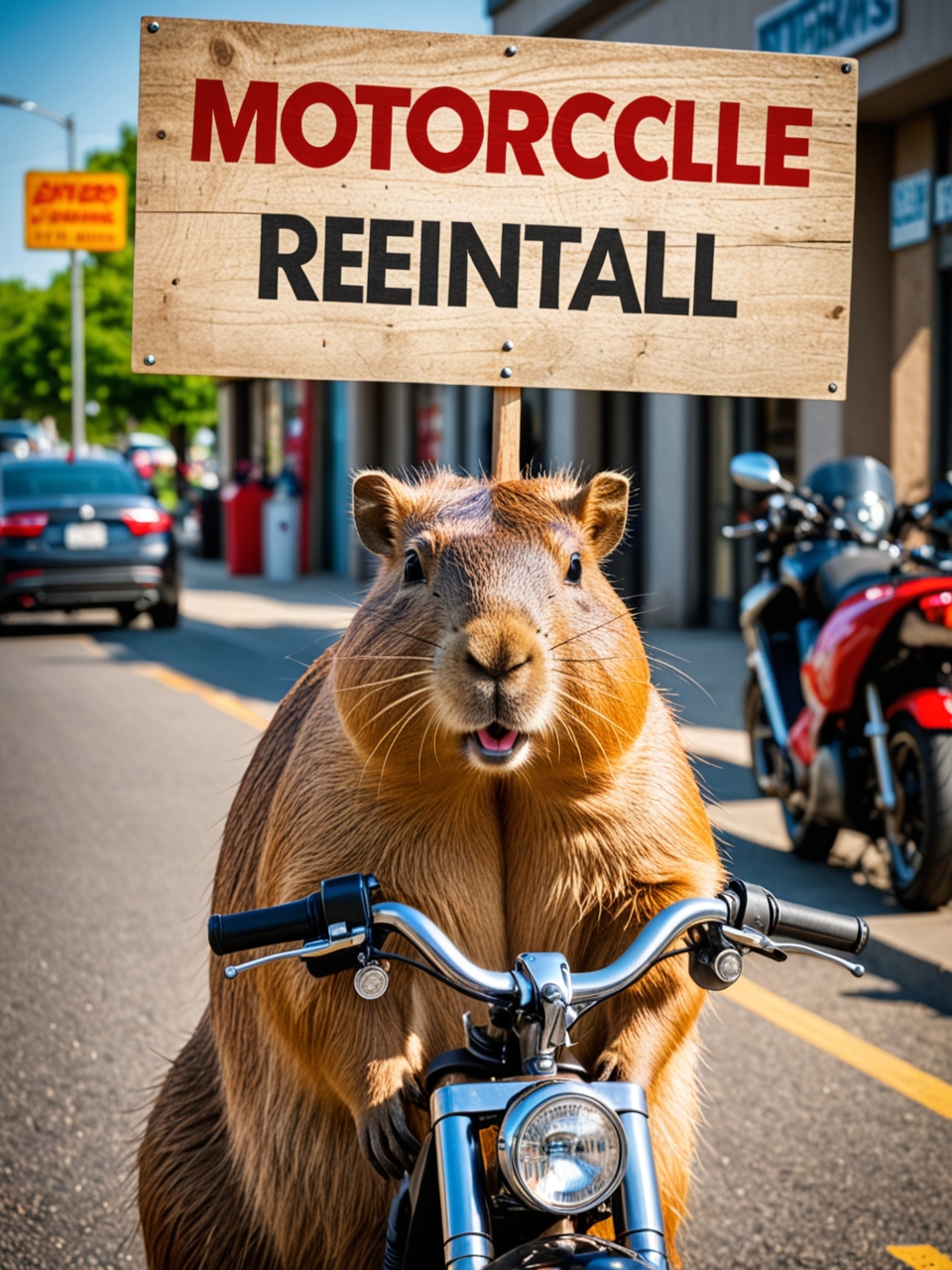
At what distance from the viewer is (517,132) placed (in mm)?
2266

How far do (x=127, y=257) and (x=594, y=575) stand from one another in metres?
42.4

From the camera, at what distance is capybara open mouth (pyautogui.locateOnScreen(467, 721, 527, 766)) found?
5.45 ft

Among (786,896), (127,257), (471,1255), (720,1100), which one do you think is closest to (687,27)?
(786,896)

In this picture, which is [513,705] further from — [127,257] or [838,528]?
[127,257]

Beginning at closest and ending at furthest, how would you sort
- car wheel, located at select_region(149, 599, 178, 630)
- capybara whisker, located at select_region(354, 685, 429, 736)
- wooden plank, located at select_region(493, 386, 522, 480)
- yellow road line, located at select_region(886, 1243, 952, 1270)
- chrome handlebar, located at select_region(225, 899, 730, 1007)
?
chrome handlebar, located at select_region(225, 899, 730, 1007) < capybara whisker, located at select_region(354, 685, 429, 736) < wooden plank, located at select_region(493, 386, 522, 480) < yellow road line, located at select_region(886, 1243, 952, 1270) < car wheel, located at select_region(149, 599, 178, 630)

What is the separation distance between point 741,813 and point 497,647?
531 cm

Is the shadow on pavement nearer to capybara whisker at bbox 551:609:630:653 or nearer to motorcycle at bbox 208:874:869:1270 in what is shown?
capybara whisker at bbox 551:609:630:653

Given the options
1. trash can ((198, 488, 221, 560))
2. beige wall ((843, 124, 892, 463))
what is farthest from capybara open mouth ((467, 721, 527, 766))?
trash can ((198, 488, 221, 560))

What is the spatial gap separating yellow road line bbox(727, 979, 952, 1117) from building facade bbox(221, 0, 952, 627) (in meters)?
2.75

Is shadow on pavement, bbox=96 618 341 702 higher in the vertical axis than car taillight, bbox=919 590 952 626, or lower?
lower

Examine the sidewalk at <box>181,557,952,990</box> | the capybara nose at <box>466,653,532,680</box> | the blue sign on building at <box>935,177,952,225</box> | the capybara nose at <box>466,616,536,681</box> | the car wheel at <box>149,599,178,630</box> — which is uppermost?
the blue sign on building at <box>935,177,952,225</box>

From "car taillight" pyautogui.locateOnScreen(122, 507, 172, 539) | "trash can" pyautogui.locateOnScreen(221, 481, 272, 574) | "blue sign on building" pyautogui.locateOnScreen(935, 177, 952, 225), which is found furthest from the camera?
"trash can" pyautogui.locateOnScreen(221, 481, 272, 574)

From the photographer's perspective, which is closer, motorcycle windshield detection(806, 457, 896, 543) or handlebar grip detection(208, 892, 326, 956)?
handlebar grip detection(208, 892, 326, 956)

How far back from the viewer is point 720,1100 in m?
3.82
